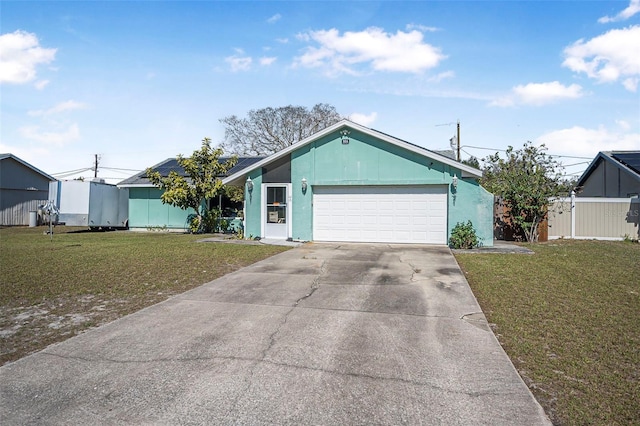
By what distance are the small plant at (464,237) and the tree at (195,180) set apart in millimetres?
10153

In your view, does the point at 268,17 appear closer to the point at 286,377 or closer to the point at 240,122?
the point at 286,377

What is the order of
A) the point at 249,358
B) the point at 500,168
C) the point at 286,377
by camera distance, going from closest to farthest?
the point at 286,377 < the point at 249,358 < the point at 500,168

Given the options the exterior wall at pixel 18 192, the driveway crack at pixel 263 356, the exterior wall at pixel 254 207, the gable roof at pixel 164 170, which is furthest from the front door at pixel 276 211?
the exterior wall at pixel 18 192

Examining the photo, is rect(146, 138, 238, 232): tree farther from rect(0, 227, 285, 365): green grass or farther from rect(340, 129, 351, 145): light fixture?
rect(340, 129, 351, 145): light fixture

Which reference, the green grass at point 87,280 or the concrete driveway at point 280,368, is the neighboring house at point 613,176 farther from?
Result: the concrete driveway at point 280,368

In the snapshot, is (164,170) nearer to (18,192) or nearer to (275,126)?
(18,192)

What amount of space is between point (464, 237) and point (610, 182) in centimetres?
1220

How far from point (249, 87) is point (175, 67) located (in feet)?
14.2

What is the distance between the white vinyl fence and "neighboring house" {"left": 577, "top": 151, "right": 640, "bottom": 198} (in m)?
1.42

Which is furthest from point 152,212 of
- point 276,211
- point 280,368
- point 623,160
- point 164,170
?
point 623,160

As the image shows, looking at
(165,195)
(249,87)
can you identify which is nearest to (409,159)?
(249,87)

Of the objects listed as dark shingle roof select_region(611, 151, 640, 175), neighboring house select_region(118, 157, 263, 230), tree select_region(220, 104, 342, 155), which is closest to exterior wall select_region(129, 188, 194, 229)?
neighboring house select_region(118, 157, 263, 230)

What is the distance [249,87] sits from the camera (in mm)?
19438

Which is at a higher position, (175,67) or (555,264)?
(175,67)
